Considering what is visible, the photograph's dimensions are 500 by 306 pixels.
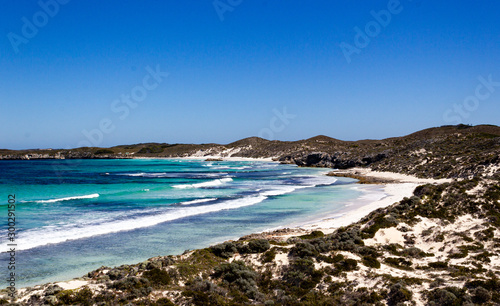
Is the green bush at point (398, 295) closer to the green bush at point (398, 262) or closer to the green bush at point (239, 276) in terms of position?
the green bush at point (398, 262)

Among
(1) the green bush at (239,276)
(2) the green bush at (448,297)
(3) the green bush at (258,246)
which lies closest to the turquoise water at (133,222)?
(3) the green bush at (258,246)

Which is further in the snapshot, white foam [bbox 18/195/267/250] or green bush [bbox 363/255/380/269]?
white foam [bbox 18/195/267/250]

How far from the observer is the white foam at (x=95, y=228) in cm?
1794

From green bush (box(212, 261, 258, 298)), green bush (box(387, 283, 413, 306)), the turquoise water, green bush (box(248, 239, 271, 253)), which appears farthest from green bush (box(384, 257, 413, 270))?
→ the turquoise water

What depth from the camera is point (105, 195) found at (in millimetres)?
38156

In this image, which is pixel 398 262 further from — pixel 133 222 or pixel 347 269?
pixel 133 222

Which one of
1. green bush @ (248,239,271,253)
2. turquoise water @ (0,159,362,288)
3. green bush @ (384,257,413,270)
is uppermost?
green bush @ (248,239,271,253)

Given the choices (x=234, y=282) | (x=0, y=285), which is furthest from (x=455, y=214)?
(x=0, y=285)

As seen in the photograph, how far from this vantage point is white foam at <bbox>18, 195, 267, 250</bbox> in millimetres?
17938

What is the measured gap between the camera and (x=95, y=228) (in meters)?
21.1

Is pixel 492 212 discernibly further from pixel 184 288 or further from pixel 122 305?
pixel 122 305

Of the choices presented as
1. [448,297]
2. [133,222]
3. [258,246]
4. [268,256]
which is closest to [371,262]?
[448,297]

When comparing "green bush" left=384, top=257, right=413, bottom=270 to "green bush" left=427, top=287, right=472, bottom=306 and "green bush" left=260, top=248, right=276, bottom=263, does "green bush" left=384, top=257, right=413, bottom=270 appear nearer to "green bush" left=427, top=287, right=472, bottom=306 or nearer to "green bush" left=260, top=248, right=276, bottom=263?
"green bush" left=427, top=287, right=472, bottom=306

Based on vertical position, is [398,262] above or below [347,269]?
below
